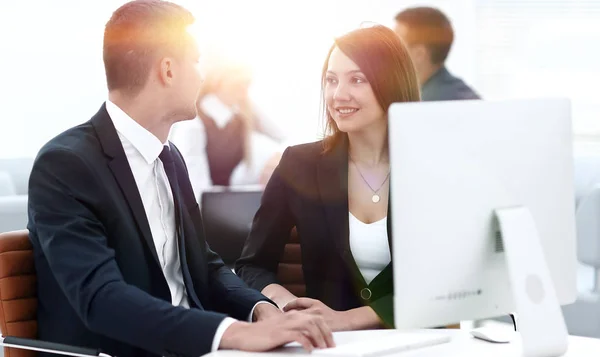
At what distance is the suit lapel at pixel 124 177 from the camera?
71.7 inches

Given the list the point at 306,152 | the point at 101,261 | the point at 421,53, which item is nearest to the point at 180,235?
the point at 101,261

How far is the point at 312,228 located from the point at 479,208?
2.76 ft

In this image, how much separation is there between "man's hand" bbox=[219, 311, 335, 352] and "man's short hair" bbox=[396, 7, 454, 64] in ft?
9.41

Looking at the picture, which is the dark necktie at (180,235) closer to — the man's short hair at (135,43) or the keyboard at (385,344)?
the man's short hair at (135,43)

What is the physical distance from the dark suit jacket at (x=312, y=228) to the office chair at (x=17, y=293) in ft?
1.93

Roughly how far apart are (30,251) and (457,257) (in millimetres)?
946

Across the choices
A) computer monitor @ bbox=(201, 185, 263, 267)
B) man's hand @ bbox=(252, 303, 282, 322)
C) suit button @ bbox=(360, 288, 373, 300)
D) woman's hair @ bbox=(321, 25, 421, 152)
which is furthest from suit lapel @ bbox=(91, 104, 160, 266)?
computer monitor @ bbox=(201, 185, 263, 267)

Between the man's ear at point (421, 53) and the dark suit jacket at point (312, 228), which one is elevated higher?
the man's ear at point (421, 53)

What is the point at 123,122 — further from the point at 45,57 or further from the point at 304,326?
the point at 45,57

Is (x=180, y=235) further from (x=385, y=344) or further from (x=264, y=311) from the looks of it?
(x=385, y=344)

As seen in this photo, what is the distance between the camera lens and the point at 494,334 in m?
1.73

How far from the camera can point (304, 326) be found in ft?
5.07

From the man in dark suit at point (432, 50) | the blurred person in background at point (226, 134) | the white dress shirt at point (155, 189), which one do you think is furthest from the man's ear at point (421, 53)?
the white dress shirt at point (155, 189)

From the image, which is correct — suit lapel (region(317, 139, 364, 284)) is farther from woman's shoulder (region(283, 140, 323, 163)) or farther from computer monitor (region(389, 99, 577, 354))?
computer monitor (region(389, 99, 577, 354))
